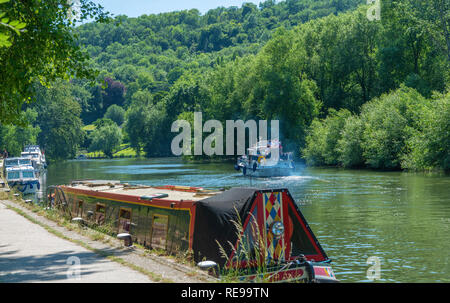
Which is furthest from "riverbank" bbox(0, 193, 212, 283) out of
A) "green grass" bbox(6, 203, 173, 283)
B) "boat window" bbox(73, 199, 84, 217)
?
"boat window" bbox(73, 199, 84, 217)

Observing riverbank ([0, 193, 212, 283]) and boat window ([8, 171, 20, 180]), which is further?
boat window ([8, 171, 20, 180])

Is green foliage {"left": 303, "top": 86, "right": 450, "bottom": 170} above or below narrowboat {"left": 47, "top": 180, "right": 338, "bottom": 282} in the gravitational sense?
above

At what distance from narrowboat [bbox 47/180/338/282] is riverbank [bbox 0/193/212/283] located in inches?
19.2

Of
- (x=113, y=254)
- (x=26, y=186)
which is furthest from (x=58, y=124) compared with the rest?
(x=113, y=254)

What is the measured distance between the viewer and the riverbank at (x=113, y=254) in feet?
30.9

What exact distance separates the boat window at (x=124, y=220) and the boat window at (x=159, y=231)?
5.26 ft

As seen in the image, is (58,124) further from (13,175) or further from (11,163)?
Answer: (13,175)

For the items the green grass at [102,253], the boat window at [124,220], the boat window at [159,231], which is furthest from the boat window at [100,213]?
the boat window at [159,231]

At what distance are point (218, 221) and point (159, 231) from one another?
12.3ft

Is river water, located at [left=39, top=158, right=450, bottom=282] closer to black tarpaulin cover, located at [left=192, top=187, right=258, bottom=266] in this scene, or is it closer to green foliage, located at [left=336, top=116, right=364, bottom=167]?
black tarpaulin cover, located at [left=192, top=187, right=258, bottom=266]

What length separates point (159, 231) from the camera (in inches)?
546

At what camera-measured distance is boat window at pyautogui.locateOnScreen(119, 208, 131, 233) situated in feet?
51.1
